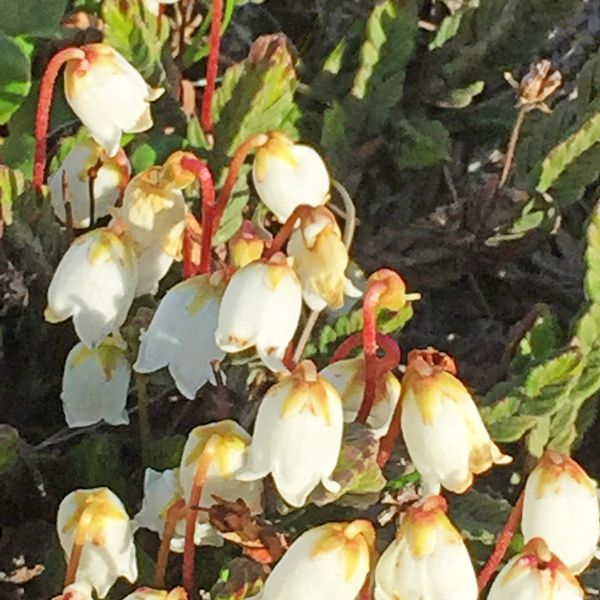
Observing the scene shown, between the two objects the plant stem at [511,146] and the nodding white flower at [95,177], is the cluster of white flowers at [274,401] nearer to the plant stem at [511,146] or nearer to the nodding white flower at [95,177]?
the nodding white flower at [95,177]

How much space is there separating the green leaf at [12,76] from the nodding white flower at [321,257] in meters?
0.49

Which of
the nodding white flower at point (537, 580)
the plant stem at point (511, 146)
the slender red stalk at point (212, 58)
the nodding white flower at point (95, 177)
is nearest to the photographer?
the nodding white flower at point (537, 580)

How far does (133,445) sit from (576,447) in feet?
1.62

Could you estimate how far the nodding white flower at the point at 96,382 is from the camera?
1.31 metres

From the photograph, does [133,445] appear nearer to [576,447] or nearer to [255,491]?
[255,491]

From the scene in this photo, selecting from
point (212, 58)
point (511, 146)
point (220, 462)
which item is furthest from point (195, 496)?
point (511, 146)

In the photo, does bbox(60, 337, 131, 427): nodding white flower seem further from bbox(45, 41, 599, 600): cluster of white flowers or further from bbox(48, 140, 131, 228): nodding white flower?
bbox(48, 140, 131, 228): nodding white flower

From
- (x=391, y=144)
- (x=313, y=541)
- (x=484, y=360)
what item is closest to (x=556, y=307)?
(x=484, y=360)

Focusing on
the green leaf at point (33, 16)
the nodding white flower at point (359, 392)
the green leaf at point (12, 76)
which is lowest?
the nodding white flower at point (359, 392)

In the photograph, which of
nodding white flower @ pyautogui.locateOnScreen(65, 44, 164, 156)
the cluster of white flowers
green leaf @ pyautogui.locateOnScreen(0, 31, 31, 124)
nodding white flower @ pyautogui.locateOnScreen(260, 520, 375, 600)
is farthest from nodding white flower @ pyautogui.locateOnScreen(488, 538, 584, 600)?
green leaf @ pyautogui.locateOnScreen(0, 31, 31, 124)

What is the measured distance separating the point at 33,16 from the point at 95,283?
0.49m

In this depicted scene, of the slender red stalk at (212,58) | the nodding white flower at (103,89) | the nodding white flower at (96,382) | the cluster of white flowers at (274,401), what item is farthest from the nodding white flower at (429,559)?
the slender red stalk at (212,58)

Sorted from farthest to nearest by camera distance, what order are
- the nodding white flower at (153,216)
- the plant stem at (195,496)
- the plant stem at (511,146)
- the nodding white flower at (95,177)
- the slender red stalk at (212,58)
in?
the plant stem at (511,146), the slender red stalk at (212,58), the nodding white flower at (95,177), the nodding white flower at (153,216), the plant stem at (195,496)

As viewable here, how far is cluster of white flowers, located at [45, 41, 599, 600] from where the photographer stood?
107 cm
